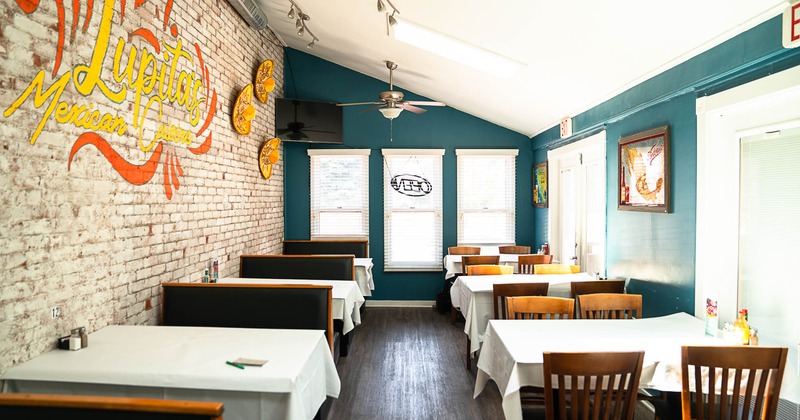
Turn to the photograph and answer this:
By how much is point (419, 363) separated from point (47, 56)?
12.6 ft

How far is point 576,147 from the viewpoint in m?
5.70

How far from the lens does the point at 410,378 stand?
174 inches

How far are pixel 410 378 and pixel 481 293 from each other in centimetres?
101

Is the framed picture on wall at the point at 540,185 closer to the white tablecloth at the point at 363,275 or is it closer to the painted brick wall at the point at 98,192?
the white tablecloth at the point at 363,275

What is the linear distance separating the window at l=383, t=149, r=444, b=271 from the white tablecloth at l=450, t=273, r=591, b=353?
2.39 metres

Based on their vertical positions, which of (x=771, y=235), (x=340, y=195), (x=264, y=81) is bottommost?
(x=771, y=235)

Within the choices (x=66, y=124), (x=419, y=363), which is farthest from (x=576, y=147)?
(x=66, y=124)

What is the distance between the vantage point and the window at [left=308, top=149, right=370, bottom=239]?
7.61 metres

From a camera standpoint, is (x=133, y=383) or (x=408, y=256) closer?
(x=133, y=383)

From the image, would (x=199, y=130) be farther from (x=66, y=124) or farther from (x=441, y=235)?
(x=441, y=235)

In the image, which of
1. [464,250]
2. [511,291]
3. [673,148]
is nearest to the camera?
[673,148]

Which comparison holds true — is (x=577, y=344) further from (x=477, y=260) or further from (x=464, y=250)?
(x=464, y=250)

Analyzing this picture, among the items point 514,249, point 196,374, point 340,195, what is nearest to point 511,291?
point 196,374

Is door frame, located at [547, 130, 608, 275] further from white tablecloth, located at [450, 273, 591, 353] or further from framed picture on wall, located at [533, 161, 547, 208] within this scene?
white tablecloth, located at [450, 273, 591, 353]
